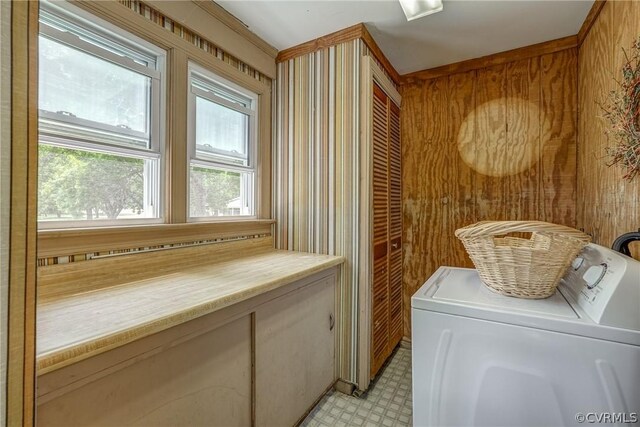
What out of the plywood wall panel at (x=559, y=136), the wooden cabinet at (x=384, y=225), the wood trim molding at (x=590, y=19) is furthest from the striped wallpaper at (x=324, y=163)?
the plywood wall panel at (x=559, y=136)

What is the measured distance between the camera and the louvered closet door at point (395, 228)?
8.07 ft

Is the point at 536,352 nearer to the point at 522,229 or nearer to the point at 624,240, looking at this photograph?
the point at 522,229

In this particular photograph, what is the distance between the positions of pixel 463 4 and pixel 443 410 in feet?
6.99

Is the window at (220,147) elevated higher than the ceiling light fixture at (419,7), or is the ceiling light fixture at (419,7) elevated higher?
the ceiling light fixture at (419,7)

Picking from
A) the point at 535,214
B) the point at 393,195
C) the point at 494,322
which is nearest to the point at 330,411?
the point at 494,322

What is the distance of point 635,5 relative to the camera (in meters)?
1.26

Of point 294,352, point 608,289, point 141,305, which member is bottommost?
point 294,352

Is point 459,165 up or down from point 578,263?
up

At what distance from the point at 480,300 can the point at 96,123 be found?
5.99 feet

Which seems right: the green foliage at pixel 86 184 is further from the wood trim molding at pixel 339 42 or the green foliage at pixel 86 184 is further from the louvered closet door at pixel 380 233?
the louvered closet door at pixel 380 233

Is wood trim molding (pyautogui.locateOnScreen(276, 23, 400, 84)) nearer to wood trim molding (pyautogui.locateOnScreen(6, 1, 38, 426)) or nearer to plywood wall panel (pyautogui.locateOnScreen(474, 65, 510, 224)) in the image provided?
plywood wall panel (pyautogui.locateOnScreen(474, 65, 510, 224))

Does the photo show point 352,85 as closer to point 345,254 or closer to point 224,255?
point 345,254

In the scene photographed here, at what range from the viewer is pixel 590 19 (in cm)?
183

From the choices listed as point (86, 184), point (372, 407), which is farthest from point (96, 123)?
point (372, 407)
